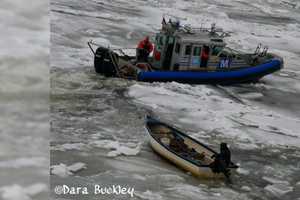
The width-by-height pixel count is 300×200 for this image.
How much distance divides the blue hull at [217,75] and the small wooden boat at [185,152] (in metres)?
3.53

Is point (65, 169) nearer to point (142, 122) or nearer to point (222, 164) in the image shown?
point (222, 164)

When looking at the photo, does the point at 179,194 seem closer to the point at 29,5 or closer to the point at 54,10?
the point at 29,5

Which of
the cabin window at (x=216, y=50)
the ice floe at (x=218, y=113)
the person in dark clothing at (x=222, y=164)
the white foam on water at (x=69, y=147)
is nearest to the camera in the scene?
the person in dark clothing at (x=222, y=164)

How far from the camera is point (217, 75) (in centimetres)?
1312

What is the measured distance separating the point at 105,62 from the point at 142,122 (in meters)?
3.24

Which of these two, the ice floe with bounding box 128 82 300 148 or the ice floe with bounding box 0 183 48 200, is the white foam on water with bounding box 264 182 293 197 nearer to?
the ice floe with bounding box 128 82 300 148

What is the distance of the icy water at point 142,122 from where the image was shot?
7.03m

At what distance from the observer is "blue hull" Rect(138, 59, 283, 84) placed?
12375 mm

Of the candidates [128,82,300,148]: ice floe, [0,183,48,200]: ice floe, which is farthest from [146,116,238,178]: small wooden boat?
[0,183,48,200]: ice floe

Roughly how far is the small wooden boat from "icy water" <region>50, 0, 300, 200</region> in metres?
0.13

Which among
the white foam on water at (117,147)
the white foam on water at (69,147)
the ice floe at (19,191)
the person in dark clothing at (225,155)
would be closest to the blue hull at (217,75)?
the white foam on water at (117,147)

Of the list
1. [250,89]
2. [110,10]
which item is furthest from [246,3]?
[250,89]

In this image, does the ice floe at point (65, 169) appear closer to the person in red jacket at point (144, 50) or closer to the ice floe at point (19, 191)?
the ice floe at point (19, 191)

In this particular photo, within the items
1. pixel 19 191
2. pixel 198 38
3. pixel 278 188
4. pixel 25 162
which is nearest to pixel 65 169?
pixel 278 188
